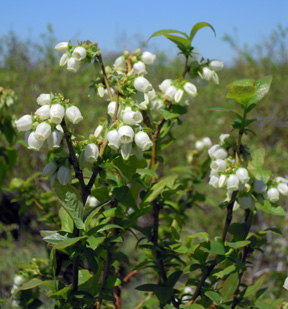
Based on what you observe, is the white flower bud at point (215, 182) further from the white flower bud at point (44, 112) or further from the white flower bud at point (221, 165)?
the white flower bud at point (44, 112)

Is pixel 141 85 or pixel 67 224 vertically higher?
pixel 141 85

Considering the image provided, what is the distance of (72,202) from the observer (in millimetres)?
1077

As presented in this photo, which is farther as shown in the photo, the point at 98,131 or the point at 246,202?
the point at 246,202

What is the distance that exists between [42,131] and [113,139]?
0.62 feet

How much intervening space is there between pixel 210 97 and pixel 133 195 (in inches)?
232

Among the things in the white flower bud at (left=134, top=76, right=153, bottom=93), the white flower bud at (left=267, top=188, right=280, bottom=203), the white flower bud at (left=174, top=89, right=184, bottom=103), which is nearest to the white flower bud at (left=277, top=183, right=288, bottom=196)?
the white flower bud at (left=267, top=188, right=280, bottom=203)

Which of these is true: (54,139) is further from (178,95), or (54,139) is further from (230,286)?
(230,286)

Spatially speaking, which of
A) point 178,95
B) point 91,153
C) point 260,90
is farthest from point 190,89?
point 91,153

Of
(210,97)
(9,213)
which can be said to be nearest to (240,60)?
(210,97)

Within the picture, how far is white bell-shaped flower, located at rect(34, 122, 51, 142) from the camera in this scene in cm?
104

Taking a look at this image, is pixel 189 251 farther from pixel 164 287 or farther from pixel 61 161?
pixel 61 161

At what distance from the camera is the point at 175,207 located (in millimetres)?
1758

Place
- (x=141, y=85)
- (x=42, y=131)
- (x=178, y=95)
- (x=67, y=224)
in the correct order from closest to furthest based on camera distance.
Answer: (x=42, y=131) < (x=67, y=224) < (x=141, y=85) < (x=178, y=95)

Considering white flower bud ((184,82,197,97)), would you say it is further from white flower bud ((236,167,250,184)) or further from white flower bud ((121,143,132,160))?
white flower bud ((121,143,132,160))
